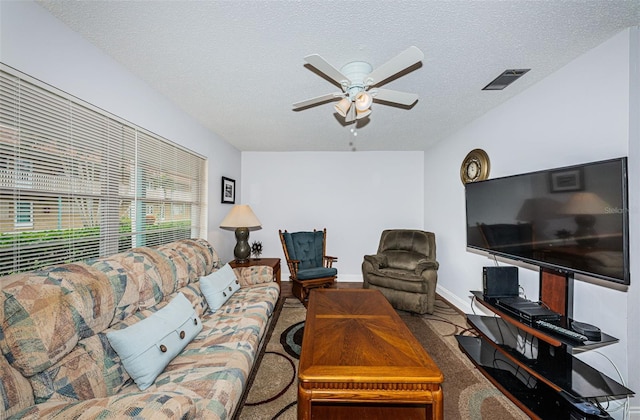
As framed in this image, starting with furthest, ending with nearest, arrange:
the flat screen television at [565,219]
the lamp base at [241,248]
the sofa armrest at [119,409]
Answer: the lamp base at [241,248], the flat screen television at [565,219], the sofa armrest at [119,409]

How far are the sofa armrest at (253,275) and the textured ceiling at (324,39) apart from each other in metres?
1.96

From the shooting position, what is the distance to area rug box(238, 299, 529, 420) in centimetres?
167

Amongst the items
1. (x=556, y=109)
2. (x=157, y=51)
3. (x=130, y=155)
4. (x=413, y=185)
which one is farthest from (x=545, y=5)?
(x=413, y=185)

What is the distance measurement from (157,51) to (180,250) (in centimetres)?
167

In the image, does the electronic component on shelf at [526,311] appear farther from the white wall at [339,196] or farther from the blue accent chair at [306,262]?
the white wall at [339,196]

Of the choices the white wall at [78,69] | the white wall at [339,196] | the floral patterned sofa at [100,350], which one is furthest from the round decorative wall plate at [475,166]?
the white wall at [78,69]

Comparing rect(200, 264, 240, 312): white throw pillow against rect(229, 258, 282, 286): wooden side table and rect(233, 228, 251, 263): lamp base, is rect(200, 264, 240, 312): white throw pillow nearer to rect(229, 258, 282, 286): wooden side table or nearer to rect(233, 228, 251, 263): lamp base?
rect(229, 258, 282, 286): wooden side table

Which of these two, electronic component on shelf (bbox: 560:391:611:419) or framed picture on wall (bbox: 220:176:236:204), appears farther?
framed picture on wall (bbox: 220:176:236:204)

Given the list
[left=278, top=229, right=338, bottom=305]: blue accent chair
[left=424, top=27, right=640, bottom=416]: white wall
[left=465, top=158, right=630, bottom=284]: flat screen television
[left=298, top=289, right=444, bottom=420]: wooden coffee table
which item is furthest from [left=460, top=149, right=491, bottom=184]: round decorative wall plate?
[left=278, top=229, right=338, bottom=305]: blue accent chair

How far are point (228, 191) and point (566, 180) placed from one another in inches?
160

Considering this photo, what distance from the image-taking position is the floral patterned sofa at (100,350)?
37.1 inches

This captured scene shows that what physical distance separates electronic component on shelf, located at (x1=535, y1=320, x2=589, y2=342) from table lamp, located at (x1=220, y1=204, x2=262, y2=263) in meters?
2.98

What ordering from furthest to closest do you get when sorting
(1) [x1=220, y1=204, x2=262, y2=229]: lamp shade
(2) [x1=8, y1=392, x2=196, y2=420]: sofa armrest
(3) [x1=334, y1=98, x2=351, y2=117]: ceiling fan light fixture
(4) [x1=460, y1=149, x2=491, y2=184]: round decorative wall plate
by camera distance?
(1) [x1=220, y1=204, x2=262, y2=229]: lamp shade
(4) [x1=460, y1=149, x2=491, y2=184]: round decorative wall plate
(3) [x1=334, y1=98, x2=351, y2=117]: ceiling fan light fixture
(2) [x1=8, y1=392, x2=196, y2=420]: sofa armrest

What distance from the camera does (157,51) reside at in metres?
1.75
